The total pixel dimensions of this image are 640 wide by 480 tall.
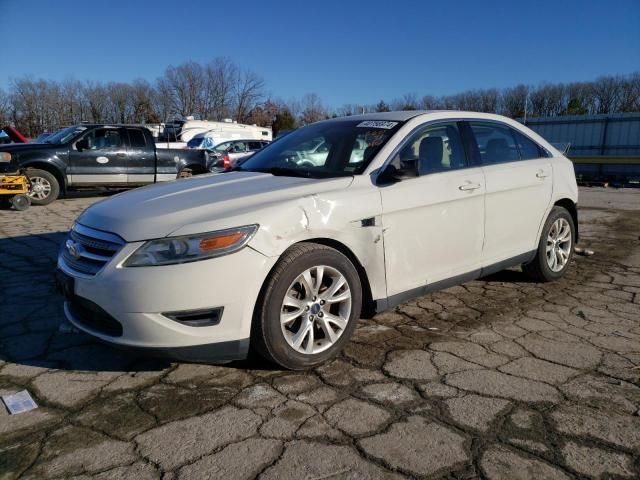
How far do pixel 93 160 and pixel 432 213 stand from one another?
31.7 feet

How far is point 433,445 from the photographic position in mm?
2387

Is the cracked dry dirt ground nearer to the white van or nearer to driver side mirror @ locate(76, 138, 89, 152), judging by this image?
driver side mirror @ locate(76, 138, 89, 152)

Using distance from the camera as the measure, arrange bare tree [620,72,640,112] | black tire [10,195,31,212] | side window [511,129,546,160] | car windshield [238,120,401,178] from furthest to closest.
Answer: bare tree [620,72,640,112] → black tire [10,195,31,212] → side window [511,129,546,160] → car windshield [238,120,401,178]

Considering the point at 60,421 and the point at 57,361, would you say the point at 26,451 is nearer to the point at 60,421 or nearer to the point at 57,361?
the point at 60,421

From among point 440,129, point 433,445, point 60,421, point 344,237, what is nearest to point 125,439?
point 60,421

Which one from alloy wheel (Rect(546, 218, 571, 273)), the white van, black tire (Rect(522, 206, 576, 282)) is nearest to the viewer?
black tire (Rect(522, 206, 576, 282))

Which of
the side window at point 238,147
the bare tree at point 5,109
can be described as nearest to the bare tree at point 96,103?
the bare tree at point 5,109

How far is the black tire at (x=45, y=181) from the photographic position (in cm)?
1060

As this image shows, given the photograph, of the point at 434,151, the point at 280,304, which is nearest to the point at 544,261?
the point at 434,151

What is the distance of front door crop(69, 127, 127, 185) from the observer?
11.1 metres

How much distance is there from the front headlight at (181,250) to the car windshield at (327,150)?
42.1 inches

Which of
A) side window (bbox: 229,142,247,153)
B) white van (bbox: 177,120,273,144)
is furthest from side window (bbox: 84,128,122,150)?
white van (bbox: 177,120,273,144)

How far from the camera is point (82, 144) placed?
11.2 meters

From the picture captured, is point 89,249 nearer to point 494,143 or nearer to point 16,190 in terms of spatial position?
point 494,143
